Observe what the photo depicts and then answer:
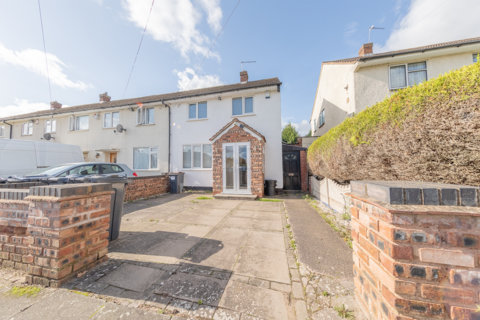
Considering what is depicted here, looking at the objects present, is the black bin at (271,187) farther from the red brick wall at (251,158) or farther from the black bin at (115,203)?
the black bin at (115,203)

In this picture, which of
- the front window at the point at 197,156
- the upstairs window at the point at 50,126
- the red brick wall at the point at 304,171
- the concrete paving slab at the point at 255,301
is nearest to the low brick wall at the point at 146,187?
the front window at the point at 197,156

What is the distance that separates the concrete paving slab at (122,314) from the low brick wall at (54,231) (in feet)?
2.42

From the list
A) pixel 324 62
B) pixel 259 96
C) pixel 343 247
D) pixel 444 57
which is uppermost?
pixel 324 62

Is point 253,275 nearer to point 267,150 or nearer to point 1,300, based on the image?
point 1,300

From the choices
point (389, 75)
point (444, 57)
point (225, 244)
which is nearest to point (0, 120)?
point (225, 244)

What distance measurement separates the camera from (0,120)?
14.4m

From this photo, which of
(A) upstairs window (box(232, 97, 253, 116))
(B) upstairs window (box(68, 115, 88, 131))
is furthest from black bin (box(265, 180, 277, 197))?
(B) upstairs window (box(68, 115, 88, 131))

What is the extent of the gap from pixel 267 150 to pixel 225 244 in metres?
6.52

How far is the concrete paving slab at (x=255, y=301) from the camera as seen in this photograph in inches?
60.9

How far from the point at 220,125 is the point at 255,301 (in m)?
8.73

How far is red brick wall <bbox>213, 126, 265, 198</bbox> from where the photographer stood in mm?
7469

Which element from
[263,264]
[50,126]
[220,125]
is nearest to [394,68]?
[220,125]

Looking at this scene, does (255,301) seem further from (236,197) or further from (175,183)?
(175,183)

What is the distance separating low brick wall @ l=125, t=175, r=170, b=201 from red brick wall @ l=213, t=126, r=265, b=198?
9.24ft
